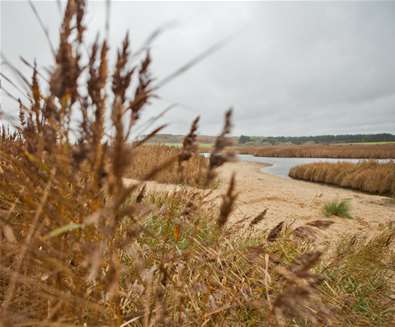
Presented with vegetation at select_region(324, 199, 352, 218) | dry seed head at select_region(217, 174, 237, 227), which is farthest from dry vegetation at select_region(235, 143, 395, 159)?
dry seed head at select_region(217, 174, 237, 227)

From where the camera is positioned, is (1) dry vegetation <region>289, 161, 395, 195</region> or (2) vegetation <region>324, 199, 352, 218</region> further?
(1) dry vegetation <region>289, 161, 395, 195</region>

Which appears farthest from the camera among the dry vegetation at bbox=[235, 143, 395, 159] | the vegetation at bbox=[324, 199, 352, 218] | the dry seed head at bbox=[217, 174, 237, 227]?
the dry vegetation at bbox=[235, 143, 395, 159]

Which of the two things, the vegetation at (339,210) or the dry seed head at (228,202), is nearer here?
the dry seed head at (228,202)

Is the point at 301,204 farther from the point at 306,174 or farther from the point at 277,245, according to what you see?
the point at 306,174

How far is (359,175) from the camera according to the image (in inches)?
464

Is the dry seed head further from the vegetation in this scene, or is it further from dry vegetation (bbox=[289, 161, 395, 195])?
dry vegetation (bbox=[289, 161, 395, 195])

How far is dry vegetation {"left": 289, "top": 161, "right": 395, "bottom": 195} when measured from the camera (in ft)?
35.2

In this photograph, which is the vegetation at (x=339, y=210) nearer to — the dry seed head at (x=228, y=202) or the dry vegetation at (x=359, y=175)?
the dry seed head at (x=228, y=202)

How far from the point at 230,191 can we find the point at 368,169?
14768 mm

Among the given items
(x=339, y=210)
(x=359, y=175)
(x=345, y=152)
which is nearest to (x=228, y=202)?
(x=339, y=210)

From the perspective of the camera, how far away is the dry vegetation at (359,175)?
35.2 feet

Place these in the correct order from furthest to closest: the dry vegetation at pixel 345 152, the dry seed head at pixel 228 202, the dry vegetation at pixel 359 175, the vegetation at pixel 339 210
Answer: the dry vegetation at pixel 345 152
the dry vegetation at pixel 359 175
the vegetation at pixel 339 210
the dry seed head at pixel 228 202

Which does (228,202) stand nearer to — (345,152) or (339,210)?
(339,210)

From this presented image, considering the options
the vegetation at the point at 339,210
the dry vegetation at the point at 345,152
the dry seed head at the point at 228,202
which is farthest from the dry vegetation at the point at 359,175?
the dry vegetation at the point at 345,152
